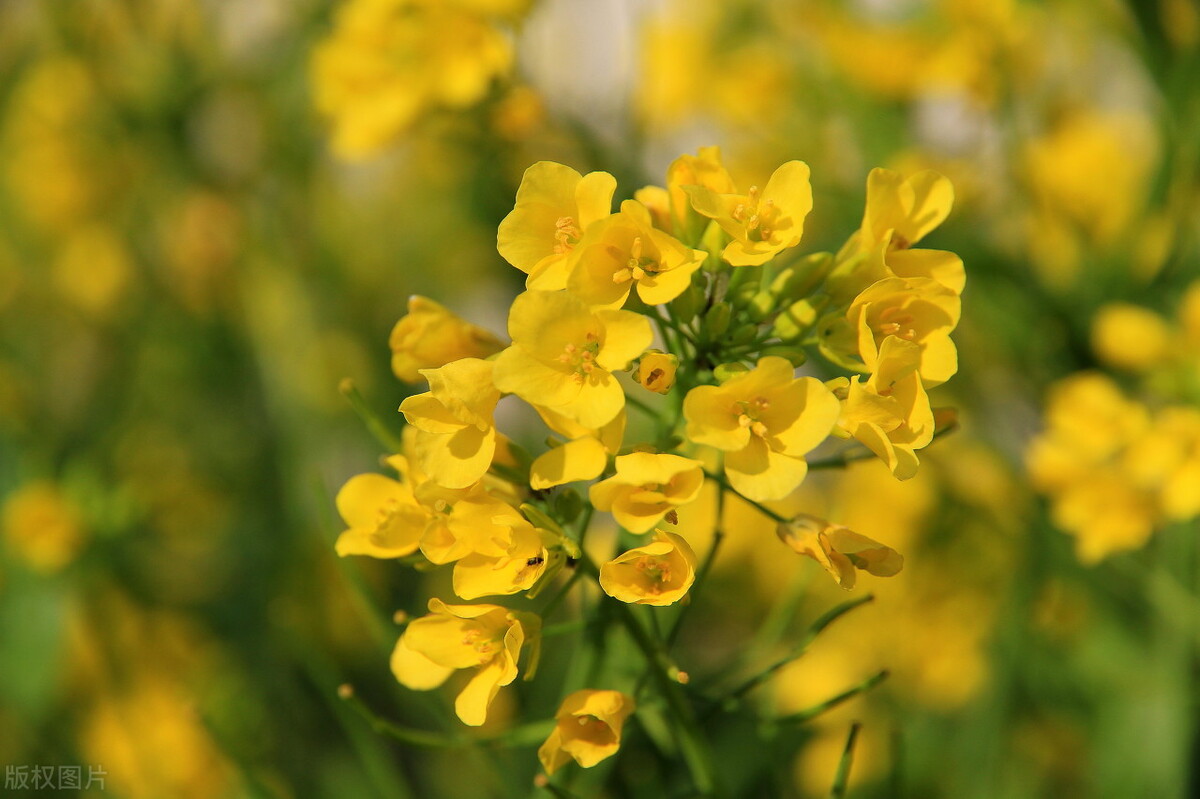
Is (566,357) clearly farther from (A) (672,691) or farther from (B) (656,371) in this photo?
(A) (672,691)

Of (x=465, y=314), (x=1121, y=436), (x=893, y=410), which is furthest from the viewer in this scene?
(x=465, y=314)

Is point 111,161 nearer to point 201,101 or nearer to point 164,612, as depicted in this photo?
point 201,101

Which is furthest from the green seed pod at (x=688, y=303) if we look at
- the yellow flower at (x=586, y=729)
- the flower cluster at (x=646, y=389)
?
the yellow flower at (x=586, y=729)

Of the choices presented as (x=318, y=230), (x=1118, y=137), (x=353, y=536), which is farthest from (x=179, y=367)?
(x=1118, y=137)

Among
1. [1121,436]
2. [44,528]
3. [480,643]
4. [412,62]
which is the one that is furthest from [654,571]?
[44,528]

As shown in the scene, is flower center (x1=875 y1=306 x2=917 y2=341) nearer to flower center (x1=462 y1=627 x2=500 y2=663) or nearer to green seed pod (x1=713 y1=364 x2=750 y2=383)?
green seed pod (x1=713 y1=364 x2=750 y2=383)

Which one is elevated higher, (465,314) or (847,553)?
(847,553)
